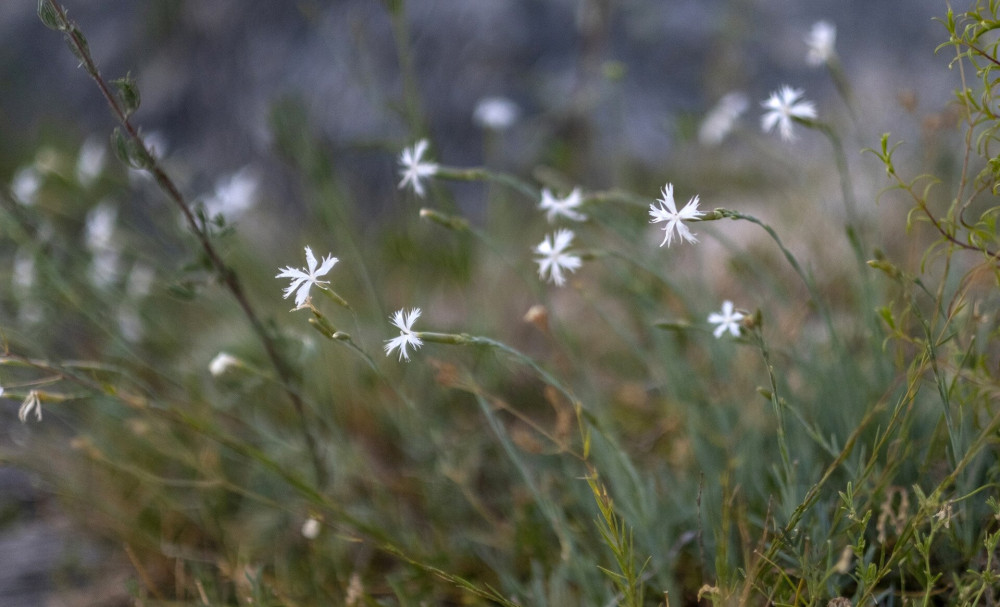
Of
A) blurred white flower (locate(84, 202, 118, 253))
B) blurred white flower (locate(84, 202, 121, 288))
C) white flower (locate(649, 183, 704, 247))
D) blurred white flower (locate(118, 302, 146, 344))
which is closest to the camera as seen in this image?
white flower (locate(649, 183, 704, 247))

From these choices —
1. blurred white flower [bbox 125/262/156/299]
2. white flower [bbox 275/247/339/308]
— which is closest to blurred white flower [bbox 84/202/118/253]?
blurred white flower [bbox 125/262/156/299]

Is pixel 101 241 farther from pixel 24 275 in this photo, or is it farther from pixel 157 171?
pixel 157 171

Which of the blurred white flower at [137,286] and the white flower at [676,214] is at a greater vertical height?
the blurred white flower at [137,286]

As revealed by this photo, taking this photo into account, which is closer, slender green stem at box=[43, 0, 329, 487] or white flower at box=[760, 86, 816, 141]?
slender green stem at box=[43, 0, 329, 487]

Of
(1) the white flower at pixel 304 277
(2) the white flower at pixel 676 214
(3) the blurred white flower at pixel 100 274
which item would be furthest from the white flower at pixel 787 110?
(3) the blurred white flower at pixel 100 274

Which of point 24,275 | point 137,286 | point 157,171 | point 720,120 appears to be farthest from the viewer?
point 137,286

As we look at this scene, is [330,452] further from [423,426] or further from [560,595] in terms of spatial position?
[560,595]

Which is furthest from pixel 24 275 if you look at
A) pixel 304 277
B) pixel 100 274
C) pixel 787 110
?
pixel 787 110

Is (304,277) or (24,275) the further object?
(24,275)

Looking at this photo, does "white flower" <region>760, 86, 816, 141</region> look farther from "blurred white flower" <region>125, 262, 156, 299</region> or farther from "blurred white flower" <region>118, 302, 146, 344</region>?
"blurred white flower" <region>118, 302, 146, 344</region>

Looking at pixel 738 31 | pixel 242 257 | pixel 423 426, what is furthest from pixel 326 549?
pixel 738 31

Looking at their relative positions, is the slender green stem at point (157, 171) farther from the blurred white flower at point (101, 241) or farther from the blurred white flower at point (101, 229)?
the blurred white flower at point (101, 229)
